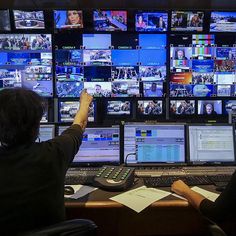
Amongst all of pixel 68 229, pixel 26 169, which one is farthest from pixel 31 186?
pixel 68 229

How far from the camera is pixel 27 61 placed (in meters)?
3.82

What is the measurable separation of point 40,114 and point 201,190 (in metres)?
1.03

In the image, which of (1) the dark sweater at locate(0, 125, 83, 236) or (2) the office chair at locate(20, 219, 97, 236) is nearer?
(2) the office chair at locate(20, 219, 97, 236)

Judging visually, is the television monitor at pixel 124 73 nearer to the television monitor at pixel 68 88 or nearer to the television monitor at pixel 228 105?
the television monitor at pixel 68 88

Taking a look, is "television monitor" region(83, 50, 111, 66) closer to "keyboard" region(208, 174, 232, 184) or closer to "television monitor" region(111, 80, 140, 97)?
"television monitor" region(111, 80, 140, 97)

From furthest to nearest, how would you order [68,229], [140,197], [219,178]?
[219,178] → [140,197] → [68,229]

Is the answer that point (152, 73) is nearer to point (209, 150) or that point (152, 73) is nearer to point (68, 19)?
point (68, 19)

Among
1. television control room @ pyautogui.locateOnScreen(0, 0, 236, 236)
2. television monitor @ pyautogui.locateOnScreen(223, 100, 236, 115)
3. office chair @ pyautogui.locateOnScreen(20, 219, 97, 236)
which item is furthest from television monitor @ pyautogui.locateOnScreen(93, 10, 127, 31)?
office chair @ pyautogui.locateOnScreen(20, 219, 97, 236)

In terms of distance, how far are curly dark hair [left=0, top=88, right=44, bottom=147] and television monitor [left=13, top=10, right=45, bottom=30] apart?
8.08ft

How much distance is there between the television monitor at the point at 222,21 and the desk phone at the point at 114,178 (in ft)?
7.38

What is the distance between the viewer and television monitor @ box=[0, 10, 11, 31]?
3.74m

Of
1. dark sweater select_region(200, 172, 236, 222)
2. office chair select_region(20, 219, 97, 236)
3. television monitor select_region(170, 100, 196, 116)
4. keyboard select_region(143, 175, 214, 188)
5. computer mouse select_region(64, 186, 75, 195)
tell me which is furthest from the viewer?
television monitor select_region(170, 100, 196, 116)

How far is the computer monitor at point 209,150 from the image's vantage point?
238 centimetres

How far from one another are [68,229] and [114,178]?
35.8 inches
